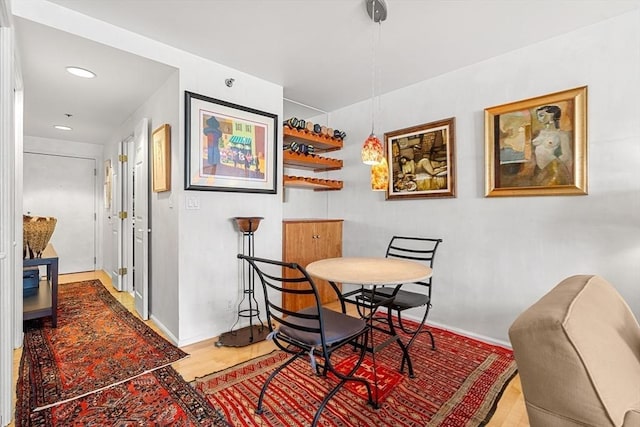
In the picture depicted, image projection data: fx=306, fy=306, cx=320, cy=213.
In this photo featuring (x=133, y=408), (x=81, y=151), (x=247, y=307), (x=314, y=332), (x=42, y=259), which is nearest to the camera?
(x=314, y=332)

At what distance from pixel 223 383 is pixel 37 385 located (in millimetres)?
1158

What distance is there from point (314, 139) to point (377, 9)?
5.53 ft

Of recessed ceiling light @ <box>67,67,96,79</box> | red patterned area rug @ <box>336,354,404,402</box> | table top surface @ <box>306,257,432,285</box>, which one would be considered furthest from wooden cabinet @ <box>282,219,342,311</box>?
recessed ceiling light @ <box>67,67,96,79</box>

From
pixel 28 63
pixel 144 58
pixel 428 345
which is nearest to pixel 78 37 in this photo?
pixel 144 58

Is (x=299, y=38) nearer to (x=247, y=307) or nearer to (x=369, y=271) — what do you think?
(x=369, y=271)

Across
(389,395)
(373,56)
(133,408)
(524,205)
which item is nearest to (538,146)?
(524,205)

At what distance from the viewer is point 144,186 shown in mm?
3119

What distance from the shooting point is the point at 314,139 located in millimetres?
3510

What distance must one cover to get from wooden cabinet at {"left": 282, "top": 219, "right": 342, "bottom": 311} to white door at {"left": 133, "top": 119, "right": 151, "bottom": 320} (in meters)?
1.36

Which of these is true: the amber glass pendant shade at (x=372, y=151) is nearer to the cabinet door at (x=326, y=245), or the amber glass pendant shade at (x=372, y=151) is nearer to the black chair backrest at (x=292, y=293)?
the black chair backrest at (x=292, y=293)

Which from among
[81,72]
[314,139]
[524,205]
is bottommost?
[524,205]

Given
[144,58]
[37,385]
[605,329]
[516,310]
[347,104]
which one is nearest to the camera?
[605,329]

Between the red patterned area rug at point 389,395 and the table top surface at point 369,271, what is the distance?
2.35ft

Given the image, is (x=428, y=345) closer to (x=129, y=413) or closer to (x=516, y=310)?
(x=516, y=310)
